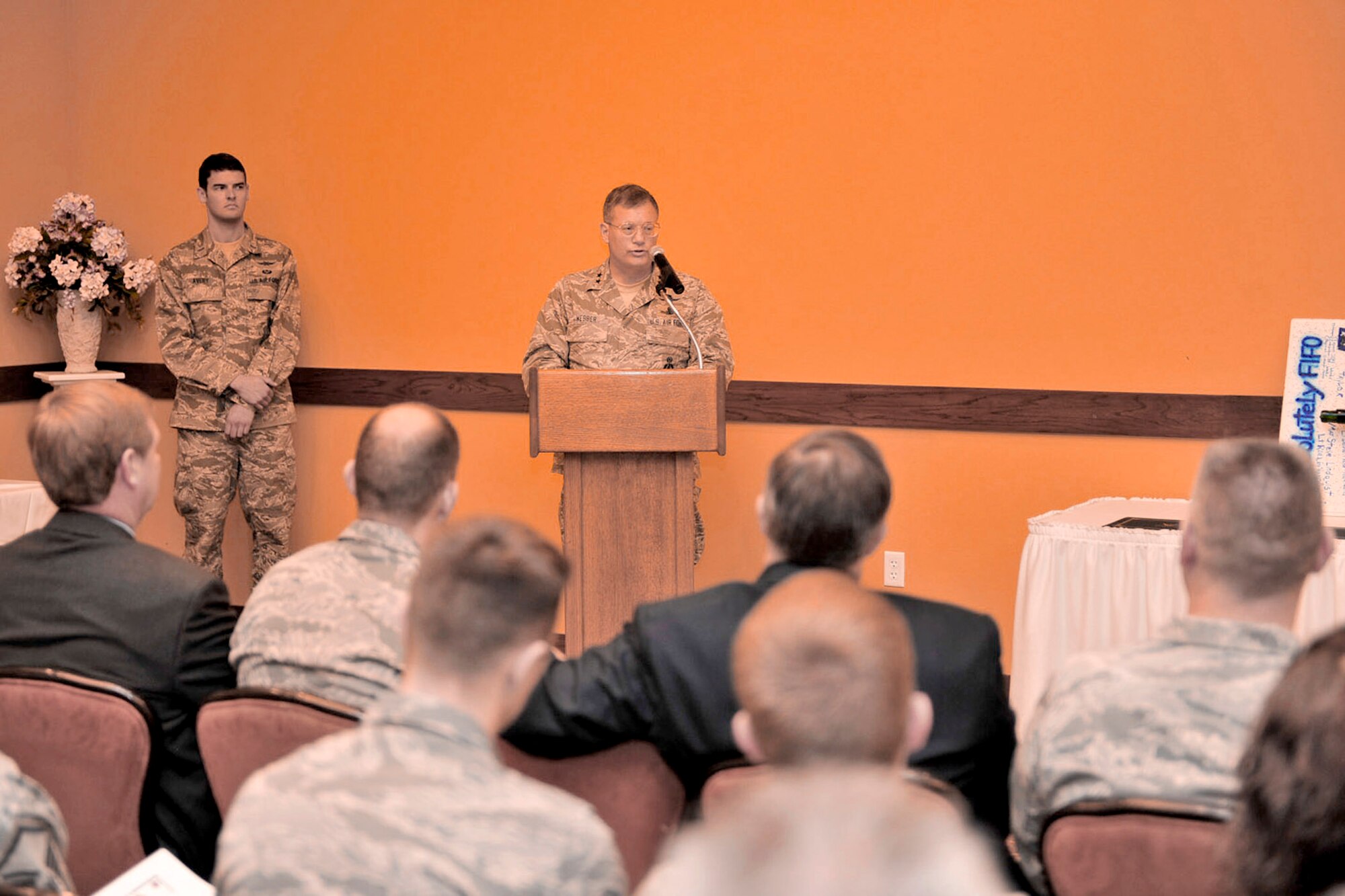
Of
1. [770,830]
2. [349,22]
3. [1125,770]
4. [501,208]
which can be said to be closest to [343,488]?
[501,208]

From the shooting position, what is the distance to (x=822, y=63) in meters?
5.00

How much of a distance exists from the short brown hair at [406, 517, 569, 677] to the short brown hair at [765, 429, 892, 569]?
1.80ft

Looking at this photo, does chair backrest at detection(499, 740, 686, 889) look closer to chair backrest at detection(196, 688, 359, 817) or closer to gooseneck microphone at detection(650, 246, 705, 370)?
chair backrest at detection(196, 688, 359, 817)

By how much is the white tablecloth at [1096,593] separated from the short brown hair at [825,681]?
261 cm

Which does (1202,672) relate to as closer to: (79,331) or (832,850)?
(832,850)

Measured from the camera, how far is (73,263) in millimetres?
5633

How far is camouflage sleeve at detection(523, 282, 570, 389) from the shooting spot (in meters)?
4.46

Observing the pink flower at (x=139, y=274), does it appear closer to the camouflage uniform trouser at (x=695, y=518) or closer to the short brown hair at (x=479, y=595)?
the camouflage uniform trouser at (x=695, y=518)

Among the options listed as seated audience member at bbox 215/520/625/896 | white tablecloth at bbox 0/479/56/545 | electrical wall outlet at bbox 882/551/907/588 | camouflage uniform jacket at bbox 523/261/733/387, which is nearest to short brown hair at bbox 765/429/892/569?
seated audience member at bbox 215/520/625/896

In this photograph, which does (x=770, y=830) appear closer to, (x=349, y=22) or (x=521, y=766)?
(x=521, y=766)

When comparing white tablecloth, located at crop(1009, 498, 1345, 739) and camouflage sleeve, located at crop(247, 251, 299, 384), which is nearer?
white tablecloth, located at crop(1009, 498, 1345, 739)

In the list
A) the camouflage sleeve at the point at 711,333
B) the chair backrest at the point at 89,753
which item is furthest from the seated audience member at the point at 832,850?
the camouflage sleeve at the point at 711,333

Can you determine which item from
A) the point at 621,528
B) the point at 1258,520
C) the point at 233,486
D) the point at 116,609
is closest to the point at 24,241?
the point at 233,486

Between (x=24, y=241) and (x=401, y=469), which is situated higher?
(x=24, y=241)
